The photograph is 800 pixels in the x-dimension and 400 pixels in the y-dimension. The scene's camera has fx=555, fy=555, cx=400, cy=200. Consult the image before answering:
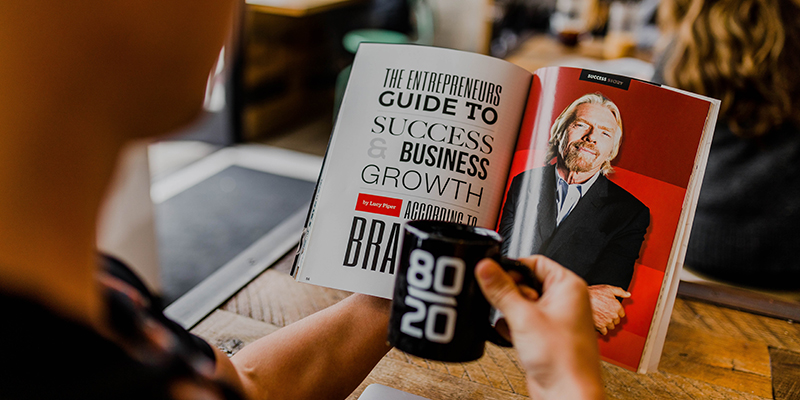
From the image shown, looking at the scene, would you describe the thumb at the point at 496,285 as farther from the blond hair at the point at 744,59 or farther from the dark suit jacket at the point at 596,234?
the blond hair at the point at 744,59

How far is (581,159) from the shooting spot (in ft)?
1.84

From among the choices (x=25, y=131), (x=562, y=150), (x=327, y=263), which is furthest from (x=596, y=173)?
(x=25, y=131)

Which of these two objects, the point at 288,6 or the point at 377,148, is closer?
the point at 377,148

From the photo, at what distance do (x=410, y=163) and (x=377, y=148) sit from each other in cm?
4

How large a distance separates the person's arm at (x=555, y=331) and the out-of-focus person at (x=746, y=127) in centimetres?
94

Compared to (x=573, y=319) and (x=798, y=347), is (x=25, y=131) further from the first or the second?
(x=798, y=347)

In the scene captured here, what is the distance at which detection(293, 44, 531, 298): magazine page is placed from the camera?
1.91 ft

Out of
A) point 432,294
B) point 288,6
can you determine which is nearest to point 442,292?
point 432,294

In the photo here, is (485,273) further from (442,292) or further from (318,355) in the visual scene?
(318,355)

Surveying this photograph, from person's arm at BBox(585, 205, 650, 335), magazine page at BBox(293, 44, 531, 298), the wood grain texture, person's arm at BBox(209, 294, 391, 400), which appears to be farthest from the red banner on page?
the wood grain texture

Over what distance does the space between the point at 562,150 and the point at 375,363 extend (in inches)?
11.7

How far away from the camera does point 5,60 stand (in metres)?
0.27

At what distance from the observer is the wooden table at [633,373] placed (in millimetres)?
585

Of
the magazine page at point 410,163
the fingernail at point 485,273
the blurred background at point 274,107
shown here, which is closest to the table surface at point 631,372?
the magazine page at point 410,163
